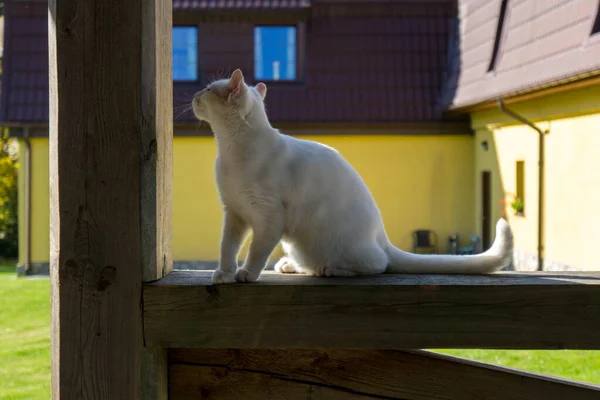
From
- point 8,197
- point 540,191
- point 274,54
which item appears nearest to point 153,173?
point 540,191

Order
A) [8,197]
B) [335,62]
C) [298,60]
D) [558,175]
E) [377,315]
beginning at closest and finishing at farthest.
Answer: [377,315] → [558,175] → [335,62] → [298,60] → [8,197]

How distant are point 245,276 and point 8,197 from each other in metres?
19.1

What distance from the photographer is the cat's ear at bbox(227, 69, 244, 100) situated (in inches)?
81.7

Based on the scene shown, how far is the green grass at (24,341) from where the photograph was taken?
19.4 feet

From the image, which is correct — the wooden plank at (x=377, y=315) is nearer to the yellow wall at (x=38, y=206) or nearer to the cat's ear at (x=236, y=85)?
the cat's ear at (x=236, y=85)

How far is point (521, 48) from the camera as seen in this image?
10.6 m

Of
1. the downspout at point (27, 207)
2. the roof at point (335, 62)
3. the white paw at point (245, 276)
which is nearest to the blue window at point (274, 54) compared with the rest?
the roof at point (335, 62)

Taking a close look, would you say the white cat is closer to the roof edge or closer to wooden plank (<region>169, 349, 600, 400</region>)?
wooden plank (<region>169, 349, 600, 400</region>)

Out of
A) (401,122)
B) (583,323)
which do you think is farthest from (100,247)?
(401,122)

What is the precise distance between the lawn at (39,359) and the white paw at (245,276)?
4184 millimetres

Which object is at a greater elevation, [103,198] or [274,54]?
[274,54]

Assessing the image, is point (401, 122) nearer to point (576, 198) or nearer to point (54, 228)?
point (576, 198)

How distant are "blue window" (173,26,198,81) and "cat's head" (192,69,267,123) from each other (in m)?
11.7

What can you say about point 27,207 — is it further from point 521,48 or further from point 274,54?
point 521,48
